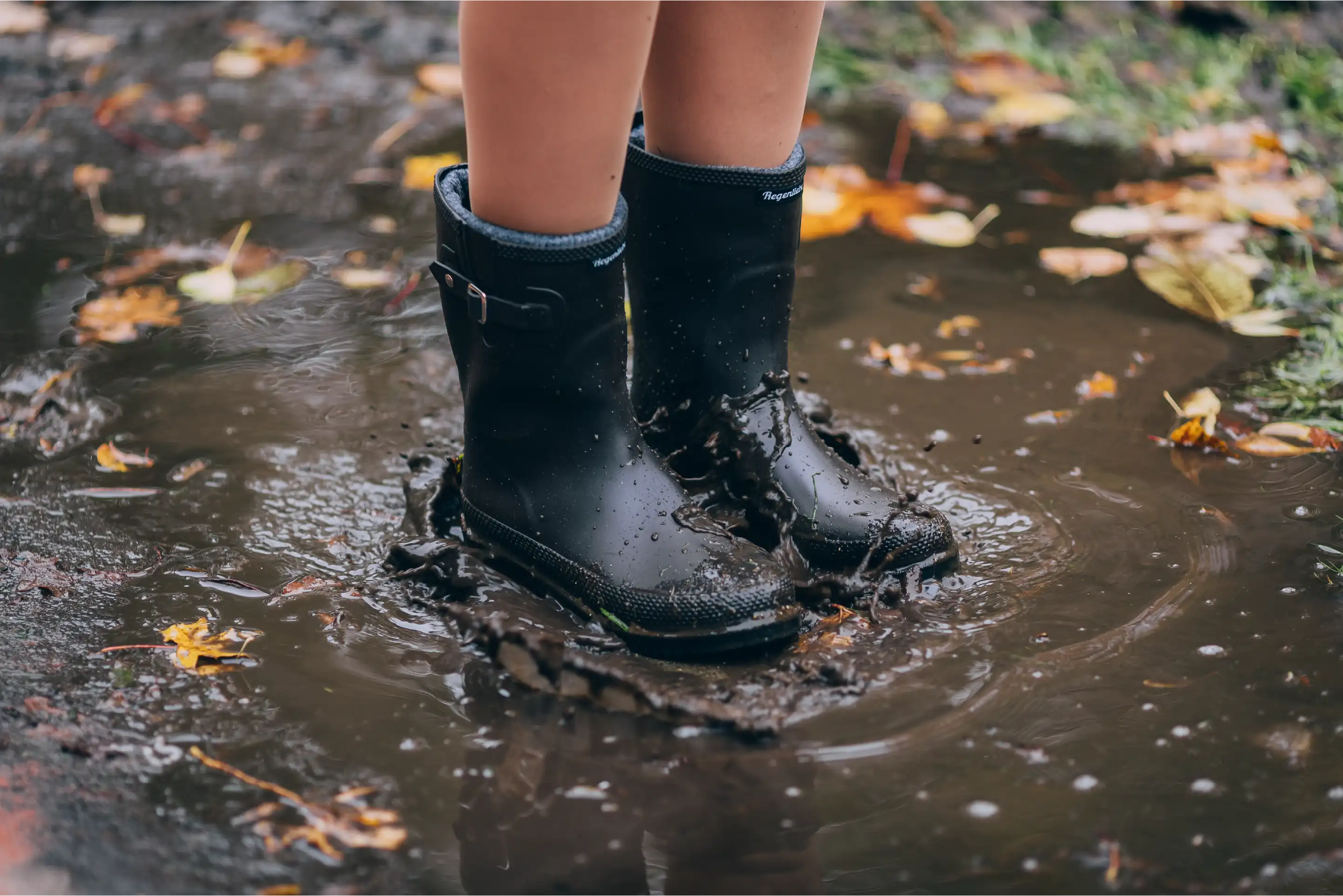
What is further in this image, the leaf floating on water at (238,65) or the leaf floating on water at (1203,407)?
the leaf floating on water at (238,65)

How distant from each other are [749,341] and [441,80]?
1.94 metres

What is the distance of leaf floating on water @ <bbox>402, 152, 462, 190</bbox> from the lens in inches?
98.7

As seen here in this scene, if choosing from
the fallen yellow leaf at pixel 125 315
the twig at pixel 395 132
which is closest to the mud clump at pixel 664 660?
the fallen yellow leaf at pixel 125 315

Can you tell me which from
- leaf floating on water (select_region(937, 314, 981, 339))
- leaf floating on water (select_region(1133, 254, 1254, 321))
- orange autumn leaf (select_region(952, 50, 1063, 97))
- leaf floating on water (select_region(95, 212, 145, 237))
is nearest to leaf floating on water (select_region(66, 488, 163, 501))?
leaf floating on water (select_region(95, 212, 145, 237))

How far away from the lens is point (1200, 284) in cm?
206

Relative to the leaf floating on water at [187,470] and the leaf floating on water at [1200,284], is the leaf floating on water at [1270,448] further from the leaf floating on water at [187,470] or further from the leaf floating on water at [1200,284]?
the leaf floating on water at [187,470]

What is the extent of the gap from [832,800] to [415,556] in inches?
21.8

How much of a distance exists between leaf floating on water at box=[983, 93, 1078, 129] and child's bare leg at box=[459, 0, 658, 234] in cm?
196

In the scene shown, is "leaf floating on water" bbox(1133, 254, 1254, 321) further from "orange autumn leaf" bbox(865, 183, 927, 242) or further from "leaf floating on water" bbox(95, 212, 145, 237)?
"leaf floating on water" bbox(95, 212, 145, 237)

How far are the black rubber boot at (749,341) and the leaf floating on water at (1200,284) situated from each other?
929mm

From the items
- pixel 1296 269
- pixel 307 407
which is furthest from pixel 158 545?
pixel 1296 269

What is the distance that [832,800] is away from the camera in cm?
105

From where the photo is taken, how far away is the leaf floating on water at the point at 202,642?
1.22 metres

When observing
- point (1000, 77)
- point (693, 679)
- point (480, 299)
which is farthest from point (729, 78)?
point (1000, 77)
